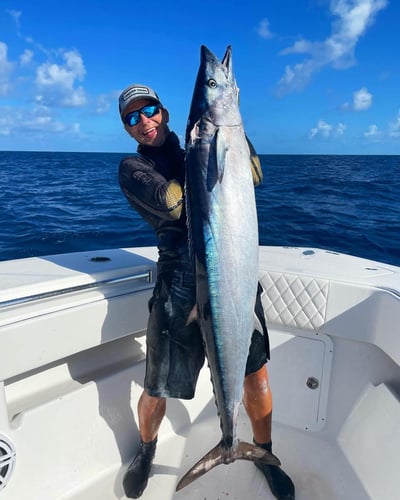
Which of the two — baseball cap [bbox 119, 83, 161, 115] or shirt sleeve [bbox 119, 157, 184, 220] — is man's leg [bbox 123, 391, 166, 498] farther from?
baseball cap [bbox 119, 83, 161, 115]

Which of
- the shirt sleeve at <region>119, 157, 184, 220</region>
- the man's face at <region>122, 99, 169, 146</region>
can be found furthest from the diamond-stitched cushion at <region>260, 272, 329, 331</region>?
the man's face at <region>122, 99, 169, 146</region>

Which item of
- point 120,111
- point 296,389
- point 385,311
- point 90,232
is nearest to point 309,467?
point 296,389

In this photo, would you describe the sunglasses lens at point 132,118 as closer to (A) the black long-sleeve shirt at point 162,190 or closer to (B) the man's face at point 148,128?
(B) the man's face at point 148,128

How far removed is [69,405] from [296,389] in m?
1.67

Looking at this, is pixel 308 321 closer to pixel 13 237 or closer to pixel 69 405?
pixel 69 405

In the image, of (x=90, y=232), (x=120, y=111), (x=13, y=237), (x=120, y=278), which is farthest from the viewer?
(x=90, y=232)

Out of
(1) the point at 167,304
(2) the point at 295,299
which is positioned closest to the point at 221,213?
(1) the point at 167,304

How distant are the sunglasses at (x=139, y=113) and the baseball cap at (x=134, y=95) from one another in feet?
0.13

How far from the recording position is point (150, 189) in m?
2.17

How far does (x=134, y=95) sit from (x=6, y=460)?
2.17 m

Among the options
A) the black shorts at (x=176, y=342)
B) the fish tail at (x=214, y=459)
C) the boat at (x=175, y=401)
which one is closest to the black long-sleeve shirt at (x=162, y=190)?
the black shorts at (x=176, y=342)

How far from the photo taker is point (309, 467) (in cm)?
279

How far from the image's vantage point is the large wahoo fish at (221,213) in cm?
187

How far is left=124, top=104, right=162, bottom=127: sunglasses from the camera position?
2.36m
